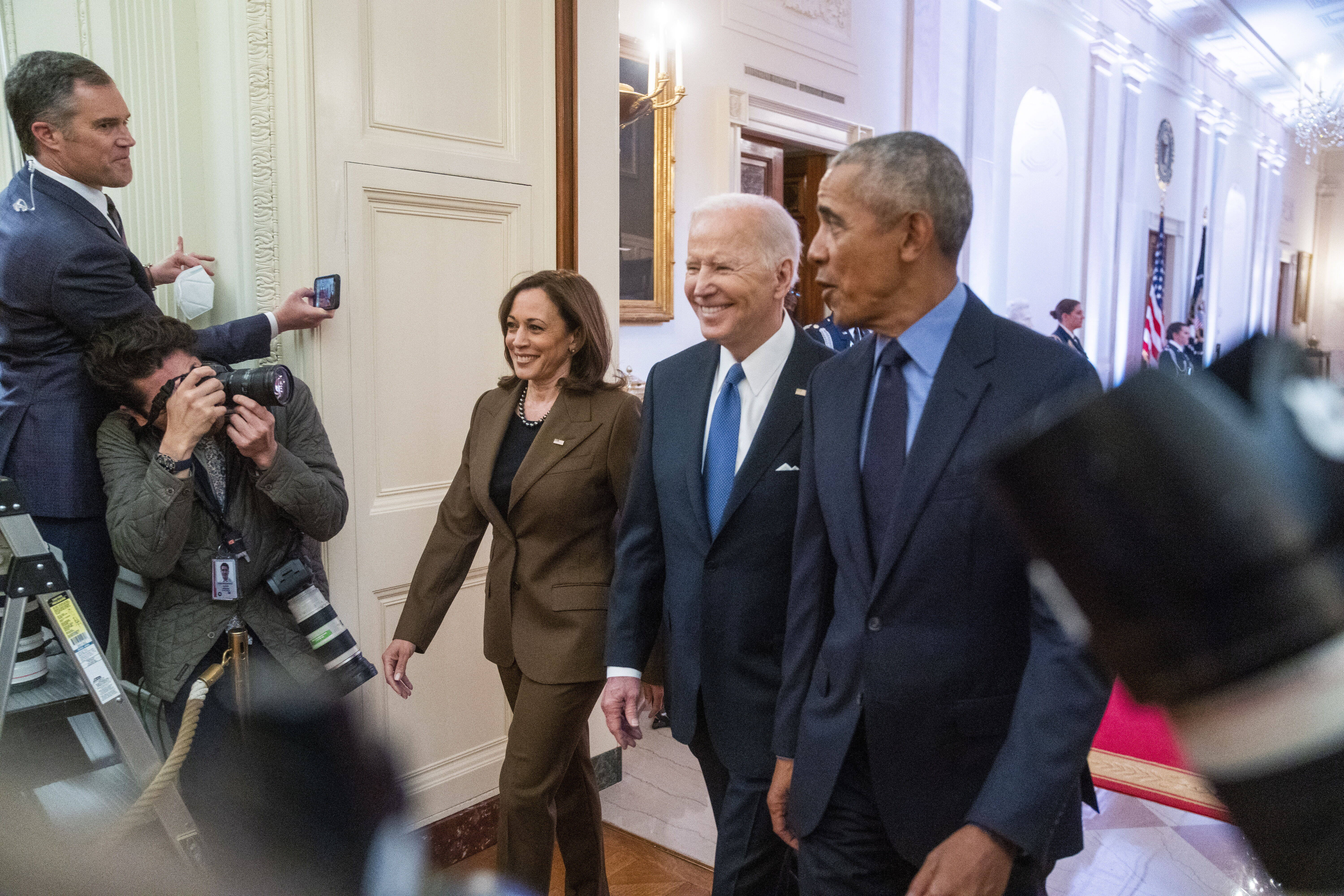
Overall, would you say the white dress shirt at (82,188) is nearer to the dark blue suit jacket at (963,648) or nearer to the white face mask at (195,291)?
the white face mask at (195,291)

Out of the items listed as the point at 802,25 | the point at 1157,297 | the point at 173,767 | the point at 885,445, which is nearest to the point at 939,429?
the point at 885,445

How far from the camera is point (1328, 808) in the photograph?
0.42m

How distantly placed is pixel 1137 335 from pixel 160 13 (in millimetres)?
12902

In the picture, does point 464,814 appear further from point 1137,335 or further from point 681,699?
point 1137,335

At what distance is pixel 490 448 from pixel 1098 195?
10483 mm

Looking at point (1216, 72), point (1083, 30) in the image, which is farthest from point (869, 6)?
point (1216, 72)

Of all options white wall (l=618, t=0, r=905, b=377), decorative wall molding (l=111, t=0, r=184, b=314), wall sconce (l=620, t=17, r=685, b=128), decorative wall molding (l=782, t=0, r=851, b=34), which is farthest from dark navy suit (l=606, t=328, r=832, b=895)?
decorative wall molding (l=782, t=0, r=851, b=34)

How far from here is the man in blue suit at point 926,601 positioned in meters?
1.30

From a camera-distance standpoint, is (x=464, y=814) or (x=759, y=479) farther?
(x=464, y=814)

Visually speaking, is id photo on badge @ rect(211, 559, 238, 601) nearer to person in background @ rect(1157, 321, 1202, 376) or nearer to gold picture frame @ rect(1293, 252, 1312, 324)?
person in background @ rect(1157, 321, 1202, 376)

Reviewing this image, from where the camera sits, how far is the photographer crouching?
2031 millimetres

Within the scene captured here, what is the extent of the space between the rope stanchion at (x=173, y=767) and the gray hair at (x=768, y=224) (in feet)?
4.34

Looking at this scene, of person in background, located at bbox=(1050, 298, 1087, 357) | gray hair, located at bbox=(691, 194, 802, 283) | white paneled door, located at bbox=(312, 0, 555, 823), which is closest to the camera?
gray hair, located at bbox=(691, 194, 802, 283)

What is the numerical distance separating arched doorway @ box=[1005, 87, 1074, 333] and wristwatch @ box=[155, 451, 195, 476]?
8.93 meters
